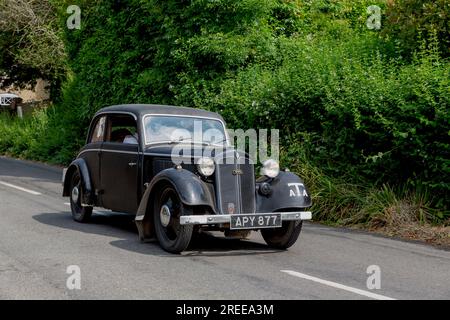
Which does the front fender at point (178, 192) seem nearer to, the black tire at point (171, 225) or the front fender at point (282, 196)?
the black tire at point (171, 225)

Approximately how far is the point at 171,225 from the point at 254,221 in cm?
105

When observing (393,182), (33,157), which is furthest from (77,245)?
(33,157)

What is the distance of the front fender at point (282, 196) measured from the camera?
8289mm

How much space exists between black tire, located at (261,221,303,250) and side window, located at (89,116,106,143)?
3.02 metres

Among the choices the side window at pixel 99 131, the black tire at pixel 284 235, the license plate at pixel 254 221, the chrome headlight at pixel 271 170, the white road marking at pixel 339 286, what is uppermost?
the side window at pixel 99 131

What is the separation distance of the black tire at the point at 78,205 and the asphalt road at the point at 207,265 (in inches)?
6.8

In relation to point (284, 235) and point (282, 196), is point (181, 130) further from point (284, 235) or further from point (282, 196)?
point (284, 235)

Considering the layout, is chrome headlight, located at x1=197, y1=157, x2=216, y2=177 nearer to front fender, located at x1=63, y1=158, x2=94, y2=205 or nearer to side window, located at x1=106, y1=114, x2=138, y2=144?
side window, located at x1=106, y1=114, x2=138, y2=144

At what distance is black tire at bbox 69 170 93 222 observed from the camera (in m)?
10.4

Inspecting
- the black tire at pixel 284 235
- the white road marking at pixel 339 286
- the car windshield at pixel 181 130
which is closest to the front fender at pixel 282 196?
the black tire at pixel 284 235

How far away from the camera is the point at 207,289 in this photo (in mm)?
6328
